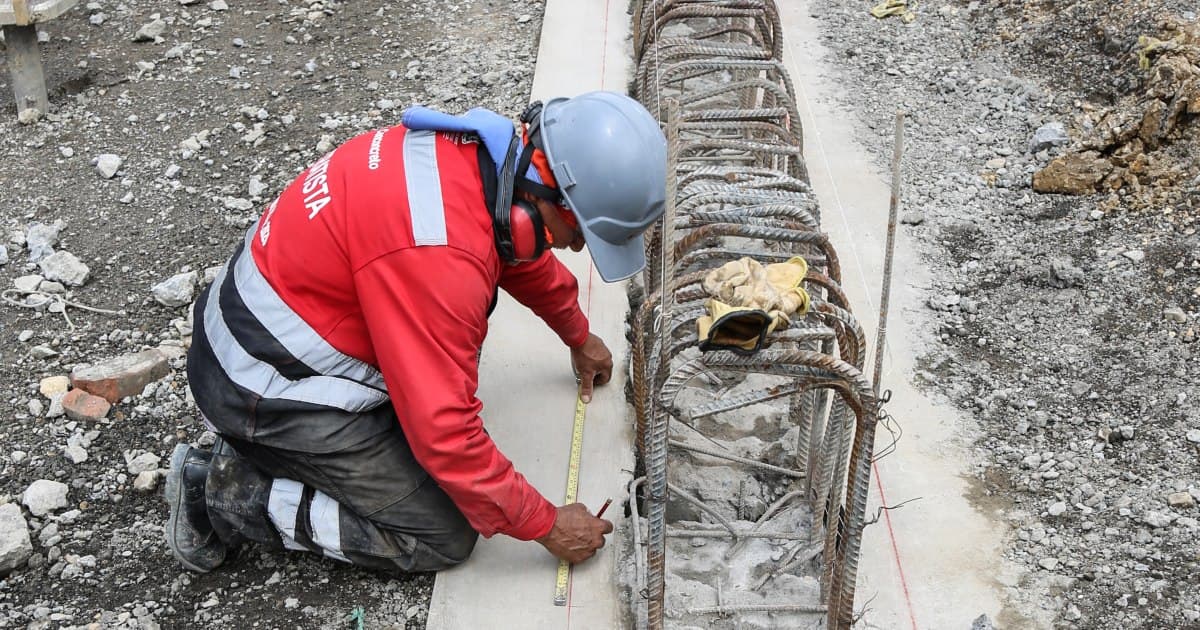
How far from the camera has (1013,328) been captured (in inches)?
181

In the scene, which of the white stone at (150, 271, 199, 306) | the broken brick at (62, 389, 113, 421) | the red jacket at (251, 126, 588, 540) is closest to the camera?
the red jacket at (251, 126, 588, 540)

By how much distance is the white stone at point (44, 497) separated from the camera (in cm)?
360

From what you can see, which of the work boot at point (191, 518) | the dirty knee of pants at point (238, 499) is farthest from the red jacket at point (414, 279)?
the work boot at point (191, 518)

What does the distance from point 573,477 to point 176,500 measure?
1.31m

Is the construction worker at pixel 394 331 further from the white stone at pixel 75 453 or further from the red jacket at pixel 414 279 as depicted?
the white stone at pixel 75 453

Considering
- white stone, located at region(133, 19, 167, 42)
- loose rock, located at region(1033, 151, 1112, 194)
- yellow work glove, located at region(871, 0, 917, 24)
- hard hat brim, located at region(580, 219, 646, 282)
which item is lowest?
white stone, located at region(133, 19, 167, 42)

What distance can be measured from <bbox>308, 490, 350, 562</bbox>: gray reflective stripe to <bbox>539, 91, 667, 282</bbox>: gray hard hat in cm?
114

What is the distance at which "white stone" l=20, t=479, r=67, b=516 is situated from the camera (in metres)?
3.60

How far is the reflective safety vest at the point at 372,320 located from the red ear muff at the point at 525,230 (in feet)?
0.24

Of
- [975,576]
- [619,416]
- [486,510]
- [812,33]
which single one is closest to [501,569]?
[486,510]

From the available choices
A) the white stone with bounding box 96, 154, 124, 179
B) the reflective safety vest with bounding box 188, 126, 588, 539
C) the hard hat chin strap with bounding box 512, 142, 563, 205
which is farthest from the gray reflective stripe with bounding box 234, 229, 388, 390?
the white stone with bounding box 96, 154, 124, 179

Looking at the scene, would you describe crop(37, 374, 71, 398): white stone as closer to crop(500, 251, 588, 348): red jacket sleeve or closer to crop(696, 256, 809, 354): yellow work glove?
crop(500, 251, 588, 348): red jacket sleeve

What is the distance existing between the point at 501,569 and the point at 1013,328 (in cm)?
251

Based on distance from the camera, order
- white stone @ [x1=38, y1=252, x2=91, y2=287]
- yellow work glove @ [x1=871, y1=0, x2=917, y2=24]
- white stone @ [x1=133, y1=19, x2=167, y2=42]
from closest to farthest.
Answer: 1. white stone @ [x1=38, y1=252, x2=91, y2=287]
2. white stone @ [x1=133, y1=19, x2=167, y2=42]
3. yellow work glove @ [x1=871, y1=0, x2=917, y2=24]
